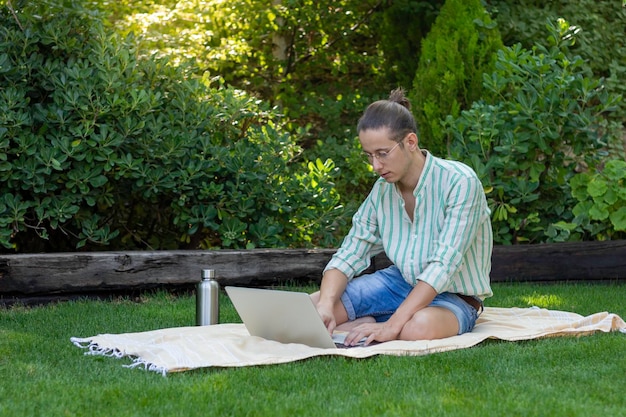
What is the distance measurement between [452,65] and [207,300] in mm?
3444

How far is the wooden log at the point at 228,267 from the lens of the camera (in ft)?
17.2

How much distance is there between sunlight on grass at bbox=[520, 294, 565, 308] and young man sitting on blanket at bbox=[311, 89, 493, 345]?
2.87ft

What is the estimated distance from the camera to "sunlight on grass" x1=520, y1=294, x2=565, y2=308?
5.23 meters

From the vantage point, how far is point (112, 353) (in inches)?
148

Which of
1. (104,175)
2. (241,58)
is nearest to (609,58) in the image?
(241,58)

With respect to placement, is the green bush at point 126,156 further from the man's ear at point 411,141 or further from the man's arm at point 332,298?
the man's ear at point 411,141

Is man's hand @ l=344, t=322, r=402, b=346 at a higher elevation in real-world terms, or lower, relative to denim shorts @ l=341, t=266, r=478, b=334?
lower

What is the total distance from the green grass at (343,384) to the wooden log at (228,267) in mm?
1042

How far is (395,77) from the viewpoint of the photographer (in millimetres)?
9469

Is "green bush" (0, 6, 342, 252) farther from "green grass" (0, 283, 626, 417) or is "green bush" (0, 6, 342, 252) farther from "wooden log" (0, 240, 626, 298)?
"green grass" (0, 283, 626, 417)

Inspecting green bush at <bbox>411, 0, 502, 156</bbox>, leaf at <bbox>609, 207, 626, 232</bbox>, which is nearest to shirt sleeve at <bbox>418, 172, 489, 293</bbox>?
leaf at <bbox>609, 207, 626, 232</bbox>

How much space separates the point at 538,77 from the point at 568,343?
9.90 ft

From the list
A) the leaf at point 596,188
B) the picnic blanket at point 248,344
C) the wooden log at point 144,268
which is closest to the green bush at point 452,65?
the leaf at point 596,188

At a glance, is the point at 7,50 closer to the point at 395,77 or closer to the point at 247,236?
the point at 247,236
